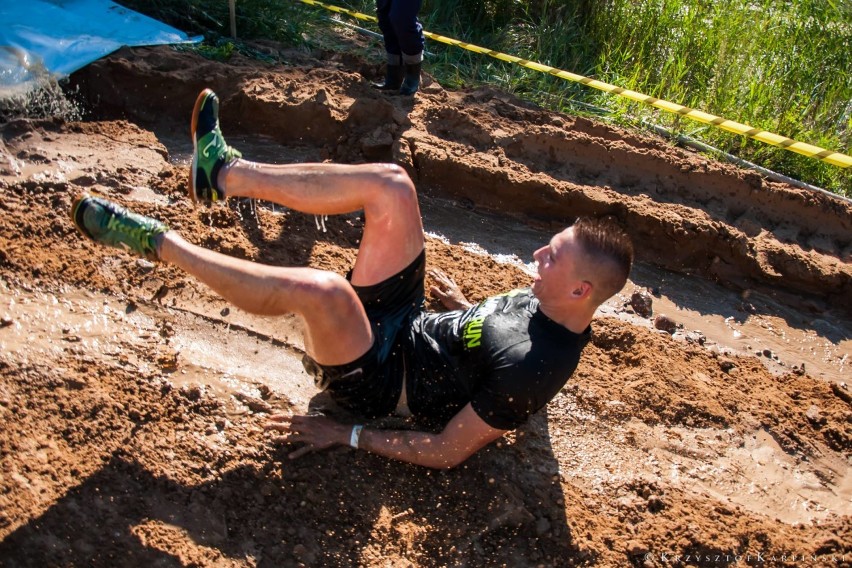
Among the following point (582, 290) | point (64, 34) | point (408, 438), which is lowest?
point (408, 438)

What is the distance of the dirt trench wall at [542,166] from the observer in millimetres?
5211

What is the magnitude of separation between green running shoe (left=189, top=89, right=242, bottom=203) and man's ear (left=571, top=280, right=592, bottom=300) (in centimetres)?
155

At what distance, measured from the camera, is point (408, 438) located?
3352 mm

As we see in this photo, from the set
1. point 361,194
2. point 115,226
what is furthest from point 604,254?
point 115,226

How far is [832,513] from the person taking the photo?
3834mm

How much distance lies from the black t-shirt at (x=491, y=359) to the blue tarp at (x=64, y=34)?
130 inches

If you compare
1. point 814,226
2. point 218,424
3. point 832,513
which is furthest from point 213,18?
point 832,513

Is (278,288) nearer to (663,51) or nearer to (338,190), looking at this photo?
(338,190)

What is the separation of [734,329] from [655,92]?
251cm

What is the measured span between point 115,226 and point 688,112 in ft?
14.5

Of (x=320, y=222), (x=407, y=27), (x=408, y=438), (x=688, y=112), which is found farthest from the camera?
(x=688, y=112)

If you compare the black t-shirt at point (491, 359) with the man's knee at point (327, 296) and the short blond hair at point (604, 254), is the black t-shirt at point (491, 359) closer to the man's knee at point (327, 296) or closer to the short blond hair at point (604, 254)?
the short blond hair at point (604, 254)

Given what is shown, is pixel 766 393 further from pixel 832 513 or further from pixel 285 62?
pixel 285 62

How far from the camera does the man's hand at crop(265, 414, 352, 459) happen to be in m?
3.39
